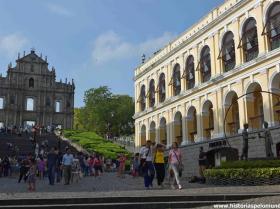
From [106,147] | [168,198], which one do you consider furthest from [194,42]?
[168,198]

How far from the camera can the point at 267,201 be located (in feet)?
33.0

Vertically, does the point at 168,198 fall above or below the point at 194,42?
below

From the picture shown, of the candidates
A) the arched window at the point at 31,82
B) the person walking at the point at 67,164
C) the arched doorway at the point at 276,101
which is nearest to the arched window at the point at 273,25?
the arched doorway at the point at 276,101

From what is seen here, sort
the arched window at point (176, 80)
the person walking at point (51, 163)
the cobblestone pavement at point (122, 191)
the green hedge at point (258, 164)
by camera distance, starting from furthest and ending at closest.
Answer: the arched window at point (176, 80) → the person walking at point (51, 163) → the green hedge at point (258, 164) → the cobblestone pavement at point (122, 191)

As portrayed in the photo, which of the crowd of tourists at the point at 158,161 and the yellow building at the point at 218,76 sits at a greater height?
the yellow building at the point at 218,76

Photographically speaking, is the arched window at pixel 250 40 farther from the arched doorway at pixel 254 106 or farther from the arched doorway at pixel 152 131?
the arched doorway at pixel 152 131

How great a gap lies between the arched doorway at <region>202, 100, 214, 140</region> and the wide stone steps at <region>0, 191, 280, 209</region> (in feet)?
73.0

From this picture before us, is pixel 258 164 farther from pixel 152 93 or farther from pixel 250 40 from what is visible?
pixel 152 93

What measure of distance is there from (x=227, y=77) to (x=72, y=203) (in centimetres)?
2173

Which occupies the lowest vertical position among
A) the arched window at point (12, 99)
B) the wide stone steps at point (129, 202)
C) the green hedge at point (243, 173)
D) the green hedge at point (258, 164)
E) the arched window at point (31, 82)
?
the wide stone steps at point (129, 202)

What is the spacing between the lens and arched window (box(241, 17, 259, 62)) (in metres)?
28.6

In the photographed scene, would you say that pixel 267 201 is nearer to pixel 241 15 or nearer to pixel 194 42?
pixel 241 15

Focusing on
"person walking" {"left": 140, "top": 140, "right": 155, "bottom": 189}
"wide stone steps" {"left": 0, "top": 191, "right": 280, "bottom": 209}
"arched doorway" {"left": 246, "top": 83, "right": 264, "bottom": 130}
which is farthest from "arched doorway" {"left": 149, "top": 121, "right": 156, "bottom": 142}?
"wide stone steps" {"left": 0, "top": 191, "right": 280, "bottom": 209}

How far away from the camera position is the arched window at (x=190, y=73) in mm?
36419
